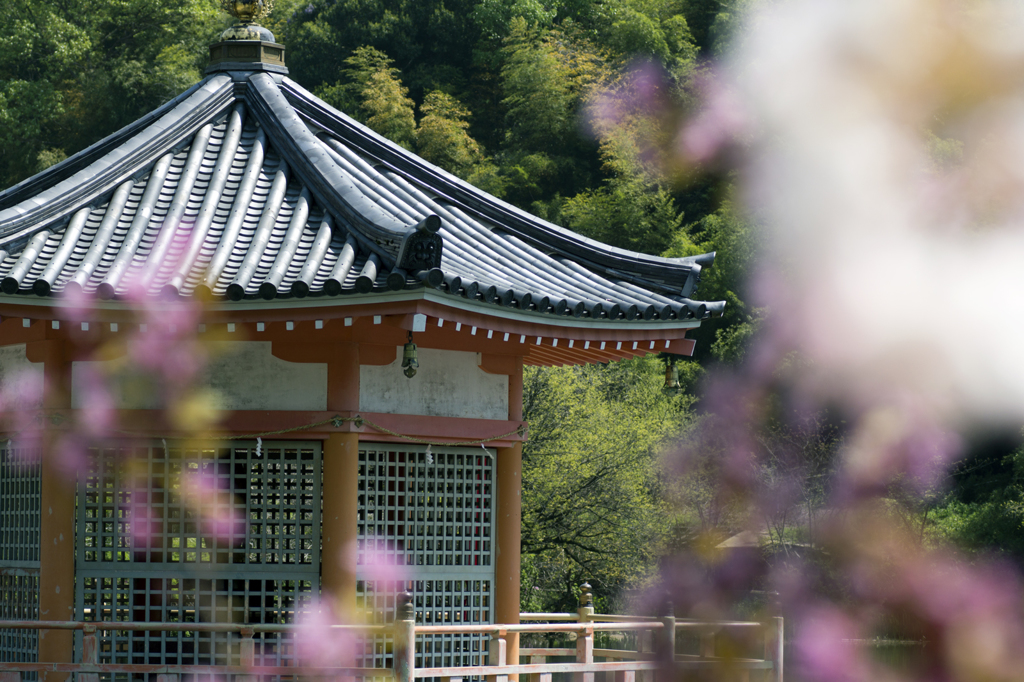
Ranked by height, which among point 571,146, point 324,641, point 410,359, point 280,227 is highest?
point 571,146

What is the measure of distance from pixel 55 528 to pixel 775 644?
5.47 m

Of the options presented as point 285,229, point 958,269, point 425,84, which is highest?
point 425,84

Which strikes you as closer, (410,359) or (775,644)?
(410,359)

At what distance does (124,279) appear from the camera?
6.86m

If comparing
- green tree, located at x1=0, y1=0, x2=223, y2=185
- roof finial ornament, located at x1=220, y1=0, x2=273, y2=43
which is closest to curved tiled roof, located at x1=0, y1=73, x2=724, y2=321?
roof finial ornament, located at x1=220, y1=0, x2=273, y2=43

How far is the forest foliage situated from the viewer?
29.4 meters

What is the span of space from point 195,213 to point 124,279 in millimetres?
1145

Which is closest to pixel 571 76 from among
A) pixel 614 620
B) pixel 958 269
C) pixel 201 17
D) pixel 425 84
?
pixel 425 84

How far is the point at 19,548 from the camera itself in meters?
8.05

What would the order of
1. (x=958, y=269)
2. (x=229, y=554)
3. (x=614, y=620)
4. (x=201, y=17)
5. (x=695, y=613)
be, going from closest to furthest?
(x=695, y=613) → (x=958, y=269) → (x=229, y=554) → (x=614, y=620) → (x=201, y=17)

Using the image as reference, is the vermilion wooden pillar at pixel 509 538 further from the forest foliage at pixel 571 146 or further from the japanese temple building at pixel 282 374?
the forest foliage at pixel 571 146

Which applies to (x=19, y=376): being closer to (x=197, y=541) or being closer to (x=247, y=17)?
(x=197, y=541)

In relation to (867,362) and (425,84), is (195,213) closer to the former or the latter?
(867,362)

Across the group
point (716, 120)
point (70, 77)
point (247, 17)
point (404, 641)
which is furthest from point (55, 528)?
point (716, 120)
